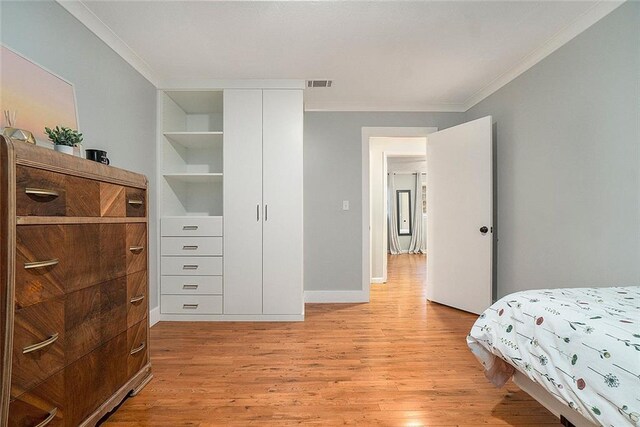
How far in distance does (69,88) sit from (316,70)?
1.82 meters

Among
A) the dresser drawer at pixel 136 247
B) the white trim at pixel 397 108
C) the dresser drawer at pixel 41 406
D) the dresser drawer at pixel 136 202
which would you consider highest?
the white trim at pixel 397 108

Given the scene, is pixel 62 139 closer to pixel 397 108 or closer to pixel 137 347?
pixel 137 347

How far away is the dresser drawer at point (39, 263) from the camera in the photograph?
923 millimetres

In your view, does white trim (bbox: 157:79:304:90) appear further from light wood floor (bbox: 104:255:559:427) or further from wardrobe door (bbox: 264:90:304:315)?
light wood floor (bbox: 104:255:559:427)

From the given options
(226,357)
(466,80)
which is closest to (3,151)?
(226,357)

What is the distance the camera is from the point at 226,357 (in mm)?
2041

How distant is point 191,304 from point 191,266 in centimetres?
37

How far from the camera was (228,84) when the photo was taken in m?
2.75

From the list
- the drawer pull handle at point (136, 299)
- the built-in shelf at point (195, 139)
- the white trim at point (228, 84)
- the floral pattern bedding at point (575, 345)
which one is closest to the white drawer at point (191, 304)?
the drawer pull handle at point (136, 299)

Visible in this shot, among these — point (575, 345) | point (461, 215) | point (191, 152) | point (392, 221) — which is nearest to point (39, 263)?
point (575, 345)

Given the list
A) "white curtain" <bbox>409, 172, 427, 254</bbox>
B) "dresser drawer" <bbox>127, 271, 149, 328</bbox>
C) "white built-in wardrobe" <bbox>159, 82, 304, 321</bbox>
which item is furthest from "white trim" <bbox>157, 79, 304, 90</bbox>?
"white curtain" <bbox>409, 172, 427, 254</bbox>

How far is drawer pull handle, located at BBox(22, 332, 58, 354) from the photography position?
3.09ft

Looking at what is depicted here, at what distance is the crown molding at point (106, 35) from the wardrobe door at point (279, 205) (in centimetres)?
107

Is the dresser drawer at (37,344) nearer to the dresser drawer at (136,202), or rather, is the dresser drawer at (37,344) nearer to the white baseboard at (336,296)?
the dresser drawer at (136,202)
